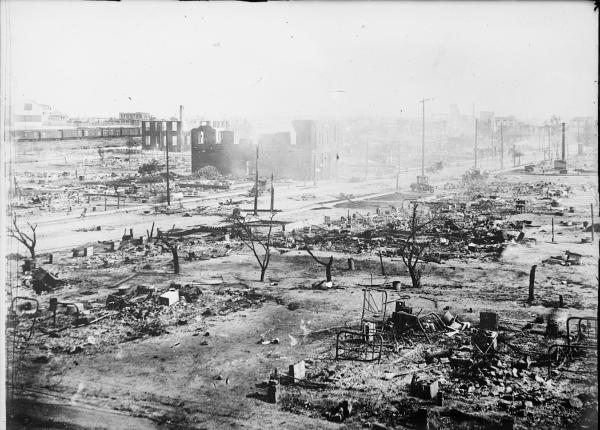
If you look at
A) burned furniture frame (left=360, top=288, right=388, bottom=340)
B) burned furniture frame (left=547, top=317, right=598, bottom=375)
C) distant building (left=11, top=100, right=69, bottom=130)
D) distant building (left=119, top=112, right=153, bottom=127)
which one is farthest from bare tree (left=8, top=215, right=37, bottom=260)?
burned furniture frame (left=547, top=317, right=598, bottom=375)

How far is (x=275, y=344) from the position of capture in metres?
9.77

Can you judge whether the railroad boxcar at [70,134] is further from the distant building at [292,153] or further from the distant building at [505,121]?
the distant building at [505,121]

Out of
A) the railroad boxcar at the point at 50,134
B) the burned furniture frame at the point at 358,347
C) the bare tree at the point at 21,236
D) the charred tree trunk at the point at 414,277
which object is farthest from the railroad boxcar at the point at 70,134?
the charred tree trunk at the point at 414,277

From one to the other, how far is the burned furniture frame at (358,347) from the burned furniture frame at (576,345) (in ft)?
9.31

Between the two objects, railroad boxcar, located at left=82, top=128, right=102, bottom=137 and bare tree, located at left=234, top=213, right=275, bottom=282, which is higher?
railroad boxcar, located at left=82, top=128, right=102, bottom=137

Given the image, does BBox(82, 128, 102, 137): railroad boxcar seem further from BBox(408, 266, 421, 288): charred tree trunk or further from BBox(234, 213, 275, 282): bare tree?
BBox(408, 266, 421, 288): charred tree trunk

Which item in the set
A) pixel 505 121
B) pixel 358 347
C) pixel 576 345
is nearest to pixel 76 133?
pixel 358 347

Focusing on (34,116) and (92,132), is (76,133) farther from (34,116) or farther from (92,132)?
(34,116)

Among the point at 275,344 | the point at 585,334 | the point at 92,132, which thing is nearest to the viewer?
the point at 585,334

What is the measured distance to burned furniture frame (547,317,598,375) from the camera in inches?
333

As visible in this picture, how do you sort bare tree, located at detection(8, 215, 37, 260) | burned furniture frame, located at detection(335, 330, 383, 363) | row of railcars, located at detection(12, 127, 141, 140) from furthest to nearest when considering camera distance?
row of railcars, located at detection(12, 127, 141, 140)
bare tree, located at detection(8, 215, 37, 260)
burned furniture frame, located at detection(335, 330, 383, 363)

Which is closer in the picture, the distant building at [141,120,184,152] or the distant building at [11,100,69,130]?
the distant building at [11,100,69,130]

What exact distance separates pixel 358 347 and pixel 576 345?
3.74 meters

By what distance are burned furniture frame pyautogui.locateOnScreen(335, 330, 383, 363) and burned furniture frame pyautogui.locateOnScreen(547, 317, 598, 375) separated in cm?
284
